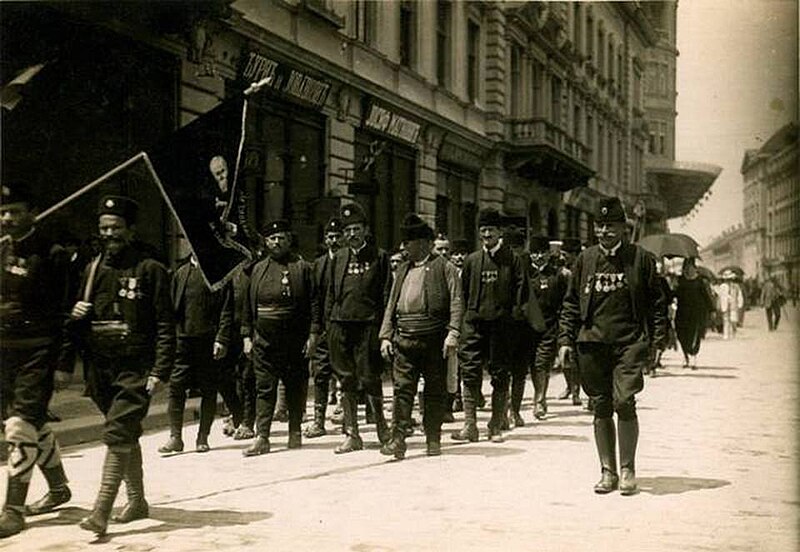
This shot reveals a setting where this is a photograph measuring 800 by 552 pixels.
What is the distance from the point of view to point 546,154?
24109mm

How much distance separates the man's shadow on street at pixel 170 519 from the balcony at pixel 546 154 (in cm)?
1906

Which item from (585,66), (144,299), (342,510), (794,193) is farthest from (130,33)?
(585,66)

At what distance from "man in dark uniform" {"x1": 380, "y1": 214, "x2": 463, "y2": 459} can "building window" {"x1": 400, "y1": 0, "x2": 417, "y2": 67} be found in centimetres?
1066

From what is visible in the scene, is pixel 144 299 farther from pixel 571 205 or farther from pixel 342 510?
pixel 571 205

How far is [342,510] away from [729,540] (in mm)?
2096

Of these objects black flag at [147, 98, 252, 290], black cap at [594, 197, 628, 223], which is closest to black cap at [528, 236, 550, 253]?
black cap at [594, 197, 628, 223]

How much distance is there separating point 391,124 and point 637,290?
38.1ft

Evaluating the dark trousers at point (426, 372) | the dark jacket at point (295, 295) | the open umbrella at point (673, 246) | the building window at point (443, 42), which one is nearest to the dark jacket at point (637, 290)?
the dark trousers at point (426, 372)

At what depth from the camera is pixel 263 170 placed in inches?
520

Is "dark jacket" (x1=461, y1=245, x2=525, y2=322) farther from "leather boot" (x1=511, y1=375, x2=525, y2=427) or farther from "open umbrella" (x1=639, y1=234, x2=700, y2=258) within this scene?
"open umbrella" (x1=639, y1=234, x2=700, y2=258)

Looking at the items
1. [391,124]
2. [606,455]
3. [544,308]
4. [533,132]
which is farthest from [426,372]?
[533,132]

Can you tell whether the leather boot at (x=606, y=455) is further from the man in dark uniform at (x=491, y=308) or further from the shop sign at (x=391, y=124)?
the shop sign at (x=391, y=124)

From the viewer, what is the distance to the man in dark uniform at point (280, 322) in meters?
Answer: 7.75

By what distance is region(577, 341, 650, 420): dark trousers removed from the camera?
242 inches
